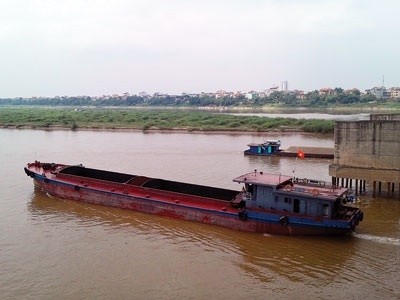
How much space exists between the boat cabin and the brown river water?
3.56ft

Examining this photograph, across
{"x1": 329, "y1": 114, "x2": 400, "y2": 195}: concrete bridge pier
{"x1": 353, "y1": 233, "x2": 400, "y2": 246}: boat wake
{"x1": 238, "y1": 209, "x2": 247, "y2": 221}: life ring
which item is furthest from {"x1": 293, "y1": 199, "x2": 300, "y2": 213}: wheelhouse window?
{"x1": 329, "y1": 114, "x2": 400, "y2": 195}: concrete bridge pier

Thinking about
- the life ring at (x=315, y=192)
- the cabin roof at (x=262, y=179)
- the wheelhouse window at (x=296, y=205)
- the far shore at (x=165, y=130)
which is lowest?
the wheelhouse window at (x=296, y=205)

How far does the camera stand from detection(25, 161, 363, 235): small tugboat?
16.3 meters

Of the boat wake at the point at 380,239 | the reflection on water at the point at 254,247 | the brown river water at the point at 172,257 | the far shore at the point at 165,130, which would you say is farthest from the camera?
the far shore at the point at 165,130

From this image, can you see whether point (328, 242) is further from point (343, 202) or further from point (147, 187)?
point (147, 187)

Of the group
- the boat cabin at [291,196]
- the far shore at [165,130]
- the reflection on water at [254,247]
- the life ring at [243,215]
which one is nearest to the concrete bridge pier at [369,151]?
the boat cabin at [291,196]

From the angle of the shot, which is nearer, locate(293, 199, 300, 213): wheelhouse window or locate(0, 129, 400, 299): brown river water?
locate(0, 129, 400, 299): brown river water

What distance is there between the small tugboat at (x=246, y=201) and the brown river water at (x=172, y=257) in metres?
0.40

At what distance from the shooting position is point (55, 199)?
22375 millimetres

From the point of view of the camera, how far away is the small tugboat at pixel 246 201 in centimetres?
1627

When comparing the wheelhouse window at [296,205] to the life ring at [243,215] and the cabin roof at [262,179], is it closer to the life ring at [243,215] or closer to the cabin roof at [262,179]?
the cabin roof at [262,179]

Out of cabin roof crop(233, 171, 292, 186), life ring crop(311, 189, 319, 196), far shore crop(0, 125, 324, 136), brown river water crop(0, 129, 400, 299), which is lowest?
brown river water crop(0, 129, 400, 299)

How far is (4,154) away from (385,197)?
31.1 m

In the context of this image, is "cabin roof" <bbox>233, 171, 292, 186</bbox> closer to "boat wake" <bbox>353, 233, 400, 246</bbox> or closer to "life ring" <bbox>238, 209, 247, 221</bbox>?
"life ring" <bbox>238, 209, 247, 221</bbox>
